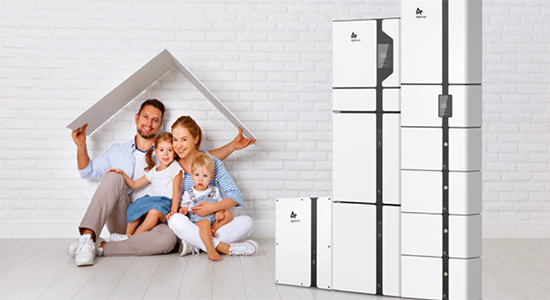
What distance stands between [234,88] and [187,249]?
113 centimetres

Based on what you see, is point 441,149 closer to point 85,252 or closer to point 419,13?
point 419,13

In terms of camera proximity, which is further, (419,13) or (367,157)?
(367,157)

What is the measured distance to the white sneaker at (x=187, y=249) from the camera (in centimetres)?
334

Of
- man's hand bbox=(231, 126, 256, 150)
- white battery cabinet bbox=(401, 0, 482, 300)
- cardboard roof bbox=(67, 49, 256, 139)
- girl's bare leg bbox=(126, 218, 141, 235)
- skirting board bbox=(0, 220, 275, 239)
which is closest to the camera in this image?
white battery cabinet bbox=(401, 0, 482, 300)

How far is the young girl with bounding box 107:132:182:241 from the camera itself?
3.49 m

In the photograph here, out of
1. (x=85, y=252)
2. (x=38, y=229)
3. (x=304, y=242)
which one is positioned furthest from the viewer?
(x=38, y=229)

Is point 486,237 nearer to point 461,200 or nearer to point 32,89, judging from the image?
point 461,200

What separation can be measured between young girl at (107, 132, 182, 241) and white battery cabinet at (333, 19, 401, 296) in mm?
1264

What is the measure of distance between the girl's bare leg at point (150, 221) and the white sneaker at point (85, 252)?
31 cm

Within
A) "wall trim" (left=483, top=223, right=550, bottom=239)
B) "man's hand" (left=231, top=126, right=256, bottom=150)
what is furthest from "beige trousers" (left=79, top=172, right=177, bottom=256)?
"wall trim" (left=483, top=223, right=550, bottom=239)

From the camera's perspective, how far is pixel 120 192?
11.4 feet

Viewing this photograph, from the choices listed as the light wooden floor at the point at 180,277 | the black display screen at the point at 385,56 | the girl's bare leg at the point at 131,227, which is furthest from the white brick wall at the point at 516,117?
the girl's bare leg at the point at 131,227

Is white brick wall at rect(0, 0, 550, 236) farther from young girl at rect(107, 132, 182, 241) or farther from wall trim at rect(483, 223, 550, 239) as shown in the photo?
young girl at rect(107, 132, 182, 241)

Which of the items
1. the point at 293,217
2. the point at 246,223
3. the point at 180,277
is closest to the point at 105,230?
the point at 246,223
